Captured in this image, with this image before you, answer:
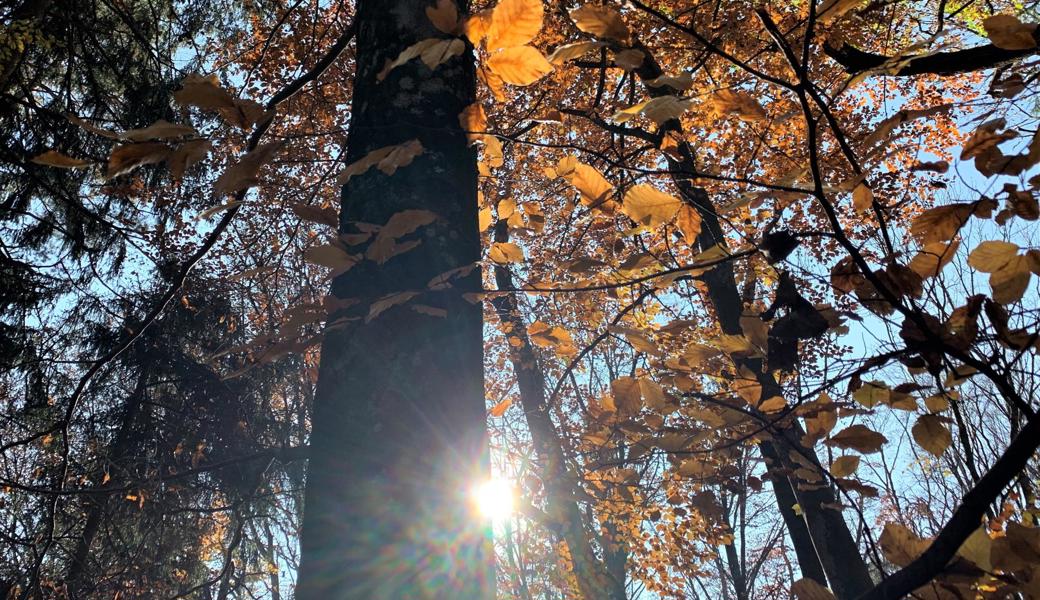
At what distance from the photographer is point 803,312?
94 centimetres

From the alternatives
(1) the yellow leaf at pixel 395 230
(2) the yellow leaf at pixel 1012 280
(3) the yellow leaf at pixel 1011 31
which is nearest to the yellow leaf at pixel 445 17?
(1) the yellow leaf at pixel 395 230

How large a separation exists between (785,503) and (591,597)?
2267 mm

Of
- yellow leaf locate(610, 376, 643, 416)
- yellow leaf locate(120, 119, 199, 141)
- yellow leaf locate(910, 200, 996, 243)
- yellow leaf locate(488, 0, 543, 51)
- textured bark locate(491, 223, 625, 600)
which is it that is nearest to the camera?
yellow leaf locate(120, 119, 199, 141)

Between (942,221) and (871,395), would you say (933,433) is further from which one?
(942,221)

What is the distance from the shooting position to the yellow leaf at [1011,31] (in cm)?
86

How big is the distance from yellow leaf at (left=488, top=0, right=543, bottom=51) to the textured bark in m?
1.07

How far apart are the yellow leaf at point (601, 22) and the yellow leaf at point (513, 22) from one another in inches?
3.5

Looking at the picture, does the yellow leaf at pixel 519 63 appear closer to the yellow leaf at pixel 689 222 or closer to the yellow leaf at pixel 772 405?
the yellow leaf at pixel 689 222

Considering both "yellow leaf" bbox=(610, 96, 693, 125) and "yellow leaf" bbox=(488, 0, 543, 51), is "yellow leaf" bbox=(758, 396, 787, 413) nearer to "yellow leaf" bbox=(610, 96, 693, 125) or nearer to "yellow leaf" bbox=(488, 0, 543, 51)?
"yellow leaf" bbox=(610, 96, 693, 125)

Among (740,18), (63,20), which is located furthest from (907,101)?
(63,20)

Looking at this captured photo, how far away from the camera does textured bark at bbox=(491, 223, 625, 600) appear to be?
2277mm

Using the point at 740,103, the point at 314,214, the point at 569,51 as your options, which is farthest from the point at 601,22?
the point at 314,214

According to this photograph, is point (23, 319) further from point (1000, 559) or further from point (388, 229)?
point (1000, 559)

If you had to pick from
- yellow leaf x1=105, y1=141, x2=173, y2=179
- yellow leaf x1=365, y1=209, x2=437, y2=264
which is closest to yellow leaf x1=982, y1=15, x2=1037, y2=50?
yellow leaf x1=365, y1=209, x2=437, y2=264
